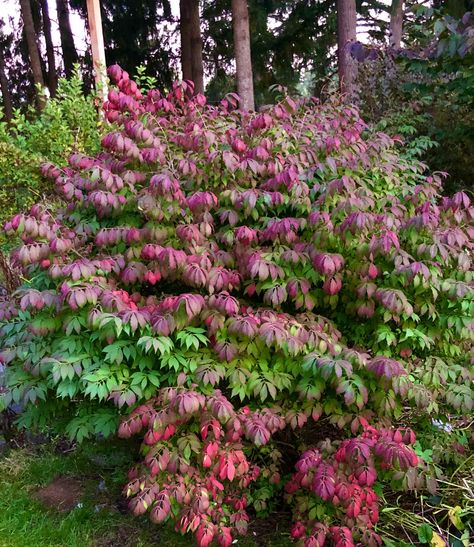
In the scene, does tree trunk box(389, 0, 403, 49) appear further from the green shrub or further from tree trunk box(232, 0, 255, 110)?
the green shrub

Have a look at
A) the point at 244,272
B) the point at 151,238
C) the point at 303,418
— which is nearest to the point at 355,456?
the point at 303,418

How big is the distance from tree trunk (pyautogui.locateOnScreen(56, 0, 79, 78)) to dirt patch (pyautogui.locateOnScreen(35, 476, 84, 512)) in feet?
47.0

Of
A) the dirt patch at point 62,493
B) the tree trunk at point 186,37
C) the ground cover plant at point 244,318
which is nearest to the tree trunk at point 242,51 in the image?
the tree trunk at point 186,37

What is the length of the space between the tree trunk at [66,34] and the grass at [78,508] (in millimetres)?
14118

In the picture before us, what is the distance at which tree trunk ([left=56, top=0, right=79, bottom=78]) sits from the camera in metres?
15.4

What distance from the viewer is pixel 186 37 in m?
12.7

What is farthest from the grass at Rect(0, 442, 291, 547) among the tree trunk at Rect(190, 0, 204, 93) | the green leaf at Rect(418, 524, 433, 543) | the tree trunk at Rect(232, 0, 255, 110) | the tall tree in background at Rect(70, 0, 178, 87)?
the tall tree in background at Rect(70, 0, 178, 87)

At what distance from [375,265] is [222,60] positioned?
13.7 m

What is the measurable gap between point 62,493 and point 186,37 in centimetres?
1168

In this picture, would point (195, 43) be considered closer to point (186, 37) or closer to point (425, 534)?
point (186, 37)

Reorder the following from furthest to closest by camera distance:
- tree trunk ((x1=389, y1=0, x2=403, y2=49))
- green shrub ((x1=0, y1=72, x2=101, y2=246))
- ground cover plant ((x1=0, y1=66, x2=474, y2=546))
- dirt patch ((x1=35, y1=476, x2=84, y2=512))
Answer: tree trunk ((x1=389, y1=0, x2=403, y2=49)) → green shrub ((x1=0, y1=72, x2=101, y2=246)) → dirt patch ((x1=35, y1=476, x2=84, y2=512)) → ground cover plant ((x1=0, y1=66, x2=474, y2=546))

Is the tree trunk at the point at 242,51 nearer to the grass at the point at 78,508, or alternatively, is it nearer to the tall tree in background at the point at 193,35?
the tall tree in background at the point at 193,35

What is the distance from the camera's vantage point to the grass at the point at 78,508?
2891mm

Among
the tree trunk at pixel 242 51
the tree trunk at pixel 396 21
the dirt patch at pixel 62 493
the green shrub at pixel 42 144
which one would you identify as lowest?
the dirt patch at pixel 62 493
